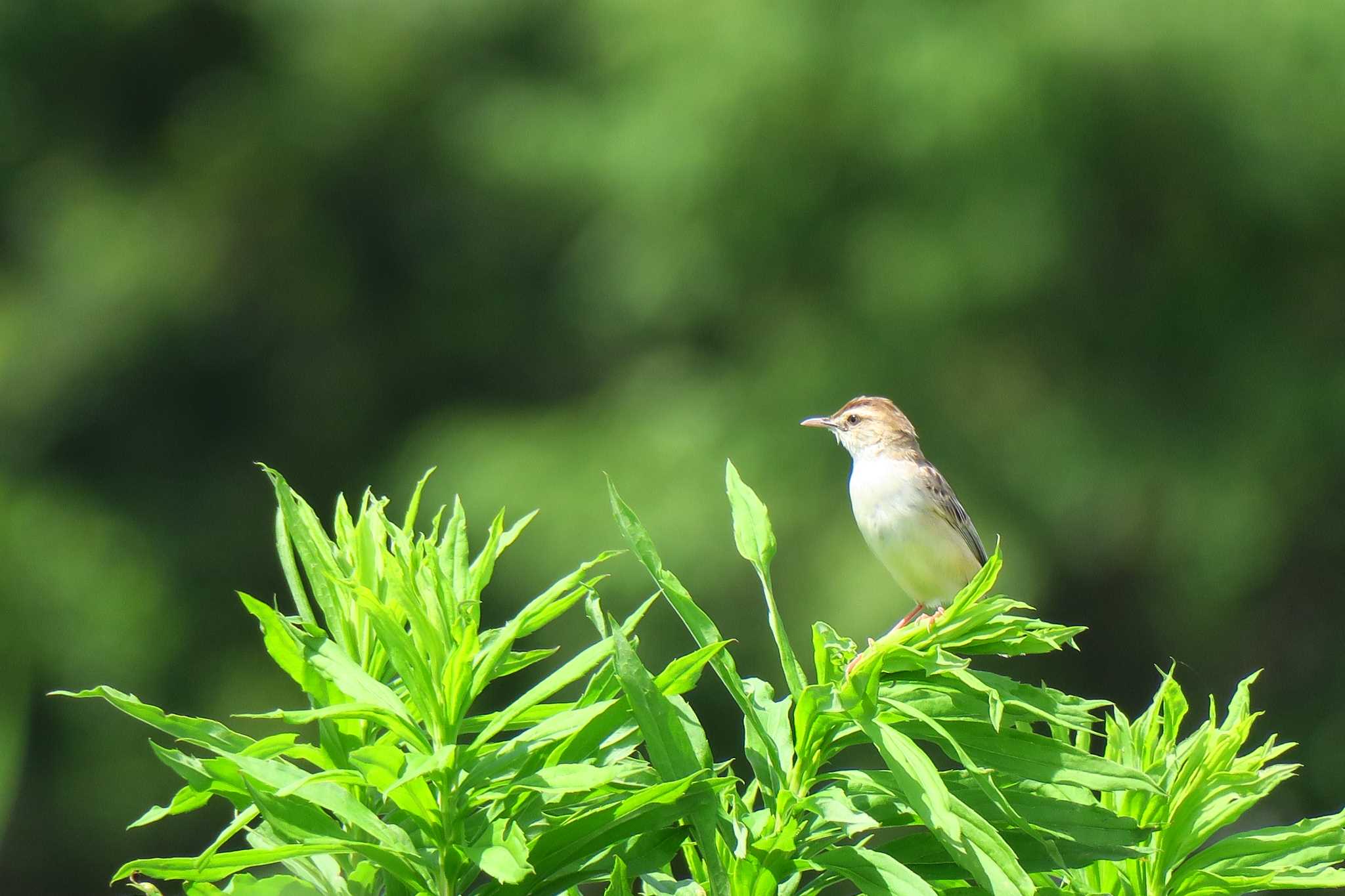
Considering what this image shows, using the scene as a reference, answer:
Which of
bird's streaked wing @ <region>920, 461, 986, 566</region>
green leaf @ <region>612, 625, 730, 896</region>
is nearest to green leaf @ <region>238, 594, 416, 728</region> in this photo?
green leaf @ <region>612, 625, 730, 896</region>

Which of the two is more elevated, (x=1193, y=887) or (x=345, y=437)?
(x=345, y=437)

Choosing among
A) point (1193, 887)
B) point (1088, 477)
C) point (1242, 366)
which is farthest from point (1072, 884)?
point (1242, 366)

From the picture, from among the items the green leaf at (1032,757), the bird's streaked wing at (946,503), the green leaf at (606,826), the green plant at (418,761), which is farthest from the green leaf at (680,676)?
the bird's streaked wing at (946,503)

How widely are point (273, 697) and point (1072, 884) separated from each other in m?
10.5

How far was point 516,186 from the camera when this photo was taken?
12.0m

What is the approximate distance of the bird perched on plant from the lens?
3.93 meters

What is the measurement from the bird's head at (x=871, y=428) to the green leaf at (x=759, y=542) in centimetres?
240

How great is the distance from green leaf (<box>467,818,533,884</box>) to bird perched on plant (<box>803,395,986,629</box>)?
2390mm

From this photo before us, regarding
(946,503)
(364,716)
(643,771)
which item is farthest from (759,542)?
(946,503)

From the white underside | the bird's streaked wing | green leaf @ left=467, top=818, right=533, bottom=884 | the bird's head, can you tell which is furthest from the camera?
the bird's head

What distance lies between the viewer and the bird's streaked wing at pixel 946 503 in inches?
164

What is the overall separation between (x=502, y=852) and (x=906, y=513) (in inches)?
104

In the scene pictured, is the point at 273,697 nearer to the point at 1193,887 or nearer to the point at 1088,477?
the point at 1088,477

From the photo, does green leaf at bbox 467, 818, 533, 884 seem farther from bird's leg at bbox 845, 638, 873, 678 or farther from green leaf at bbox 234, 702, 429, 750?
bird's leg at bbox 845, 638, 873, 678
